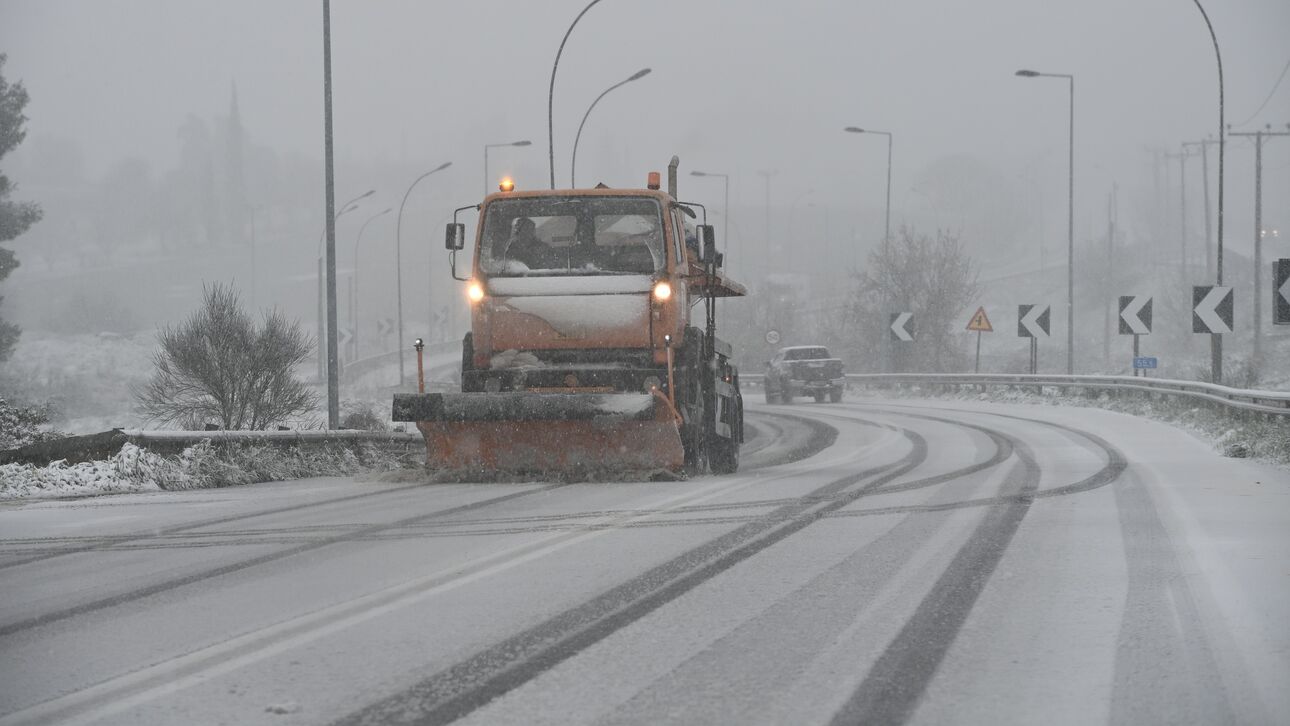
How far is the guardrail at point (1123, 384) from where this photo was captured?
17.3m

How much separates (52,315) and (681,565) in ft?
325

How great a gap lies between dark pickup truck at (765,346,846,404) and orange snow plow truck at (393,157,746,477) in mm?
26266

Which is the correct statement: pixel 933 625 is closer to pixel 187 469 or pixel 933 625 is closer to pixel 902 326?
pixel 187 469

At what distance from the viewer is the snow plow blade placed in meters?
11.9

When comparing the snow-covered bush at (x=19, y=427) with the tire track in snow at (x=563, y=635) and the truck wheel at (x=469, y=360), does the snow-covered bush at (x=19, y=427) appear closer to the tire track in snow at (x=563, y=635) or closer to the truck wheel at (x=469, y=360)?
the truck wheel at (x=469, y=360)

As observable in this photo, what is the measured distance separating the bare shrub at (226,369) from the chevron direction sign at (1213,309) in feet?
46.0

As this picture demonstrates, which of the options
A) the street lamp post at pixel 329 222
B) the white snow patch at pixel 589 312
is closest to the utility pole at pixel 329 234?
the street lamp post at pixel 329 222

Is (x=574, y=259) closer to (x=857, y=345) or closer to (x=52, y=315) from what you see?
(x=857, y=345)

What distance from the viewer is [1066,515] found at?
9500 mm

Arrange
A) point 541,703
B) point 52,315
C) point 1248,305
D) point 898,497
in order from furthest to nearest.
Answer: point 52,315, point 1248,305, point 898,497, point 541,703

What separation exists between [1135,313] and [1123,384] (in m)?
2.70

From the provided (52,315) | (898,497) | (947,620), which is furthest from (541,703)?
(52,315)

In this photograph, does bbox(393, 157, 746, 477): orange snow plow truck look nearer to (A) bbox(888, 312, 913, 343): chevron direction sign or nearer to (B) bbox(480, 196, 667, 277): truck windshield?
(B) bbox(480, 196, 667, 277): truck windshield

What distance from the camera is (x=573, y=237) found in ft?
42.8
